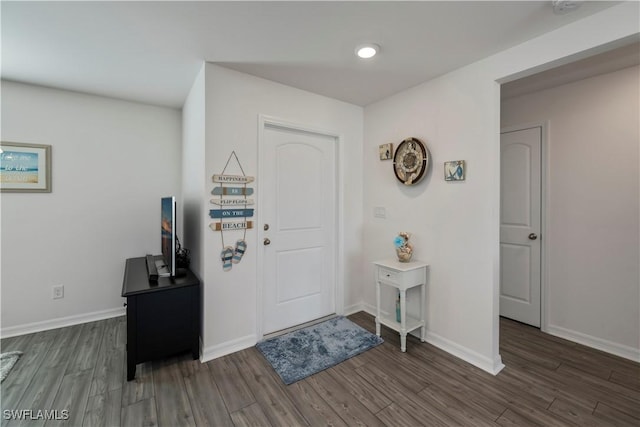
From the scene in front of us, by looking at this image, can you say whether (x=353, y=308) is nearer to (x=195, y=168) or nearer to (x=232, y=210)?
(x=232, y=210)

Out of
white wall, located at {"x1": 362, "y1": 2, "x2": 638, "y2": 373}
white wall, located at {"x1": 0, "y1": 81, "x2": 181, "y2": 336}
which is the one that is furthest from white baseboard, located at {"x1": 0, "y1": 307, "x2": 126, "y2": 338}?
white wall, located at {"x1": 362, "y1": 2, "x2": 638, "y2": 373}

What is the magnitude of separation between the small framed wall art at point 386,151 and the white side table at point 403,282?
1082 millimetres

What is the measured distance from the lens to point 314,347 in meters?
2.43

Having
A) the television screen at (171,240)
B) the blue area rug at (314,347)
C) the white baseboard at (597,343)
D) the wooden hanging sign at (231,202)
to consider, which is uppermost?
the wooden hanging sign at (231,202)

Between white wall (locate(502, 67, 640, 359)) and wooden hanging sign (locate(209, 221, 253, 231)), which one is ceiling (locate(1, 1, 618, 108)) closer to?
white wall (locate(502, 67, 640, 359))

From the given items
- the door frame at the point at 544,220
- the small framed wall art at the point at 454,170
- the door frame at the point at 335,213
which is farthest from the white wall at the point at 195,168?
the door frame at the point at 544,220

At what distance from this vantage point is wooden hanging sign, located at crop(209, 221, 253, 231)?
2.25m

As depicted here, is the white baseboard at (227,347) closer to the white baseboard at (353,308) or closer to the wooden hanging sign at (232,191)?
the white baseboard at (353,308)

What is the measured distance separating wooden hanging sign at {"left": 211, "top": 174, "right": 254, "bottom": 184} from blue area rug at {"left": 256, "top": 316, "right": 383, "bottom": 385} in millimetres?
1438

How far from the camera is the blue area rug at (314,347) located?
2129mm

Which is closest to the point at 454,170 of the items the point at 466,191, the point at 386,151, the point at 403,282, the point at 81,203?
the point at 466,191

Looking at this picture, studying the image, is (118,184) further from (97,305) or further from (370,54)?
(370,54)

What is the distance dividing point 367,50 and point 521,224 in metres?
2.38

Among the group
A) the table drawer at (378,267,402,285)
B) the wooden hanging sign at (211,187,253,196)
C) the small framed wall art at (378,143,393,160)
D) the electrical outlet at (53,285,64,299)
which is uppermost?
the small framed wall art at (378,143,393,160)
